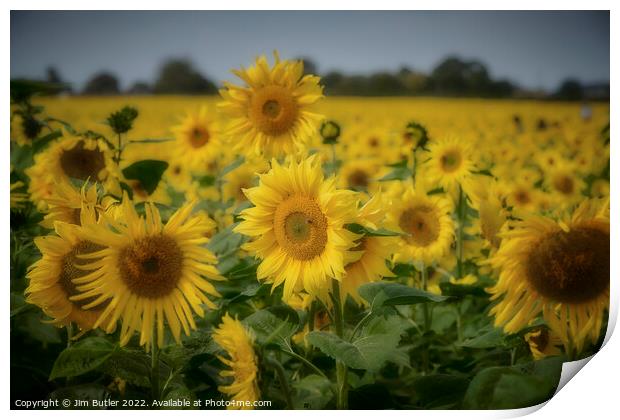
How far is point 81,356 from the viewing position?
4.64 feet

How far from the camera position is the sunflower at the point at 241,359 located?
1.30 m

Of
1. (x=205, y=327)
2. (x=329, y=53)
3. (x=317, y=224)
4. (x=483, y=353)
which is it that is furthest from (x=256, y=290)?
(x=329, y=53)

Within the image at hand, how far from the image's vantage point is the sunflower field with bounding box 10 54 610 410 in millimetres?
1333

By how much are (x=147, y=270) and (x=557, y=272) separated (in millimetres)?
882

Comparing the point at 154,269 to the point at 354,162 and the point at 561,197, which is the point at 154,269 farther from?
the point at 561,197

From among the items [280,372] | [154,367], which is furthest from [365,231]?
[154,367]

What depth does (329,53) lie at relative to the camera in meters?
2.02

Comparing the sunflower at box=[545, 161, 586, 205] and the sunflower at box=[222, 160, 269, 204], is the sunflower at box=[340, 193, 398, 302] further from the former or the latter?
the sunflower at box=[545, 161, 586, 205]

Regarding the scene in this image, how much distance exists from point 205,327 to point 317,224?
0.53 meters

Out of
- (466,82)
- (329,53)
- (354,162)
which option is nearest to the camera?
(329,53)

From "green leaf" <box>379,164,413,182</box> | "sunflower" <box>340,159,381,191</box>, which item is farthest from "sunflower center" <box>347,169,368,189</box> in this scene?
"green leaf" <box>379,164,413,182</box>

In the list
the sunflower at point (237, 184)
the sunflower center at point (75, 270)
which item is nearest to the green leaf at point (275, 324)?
the sunflower center at point (75, 270)

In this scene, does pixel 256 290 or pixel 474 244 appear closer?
pixel 256 290

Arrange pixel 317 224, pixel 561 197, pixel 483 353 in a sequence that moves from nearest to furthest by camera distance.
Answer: pixel 317 224 → pixel 483 353 → pixel 561 197
